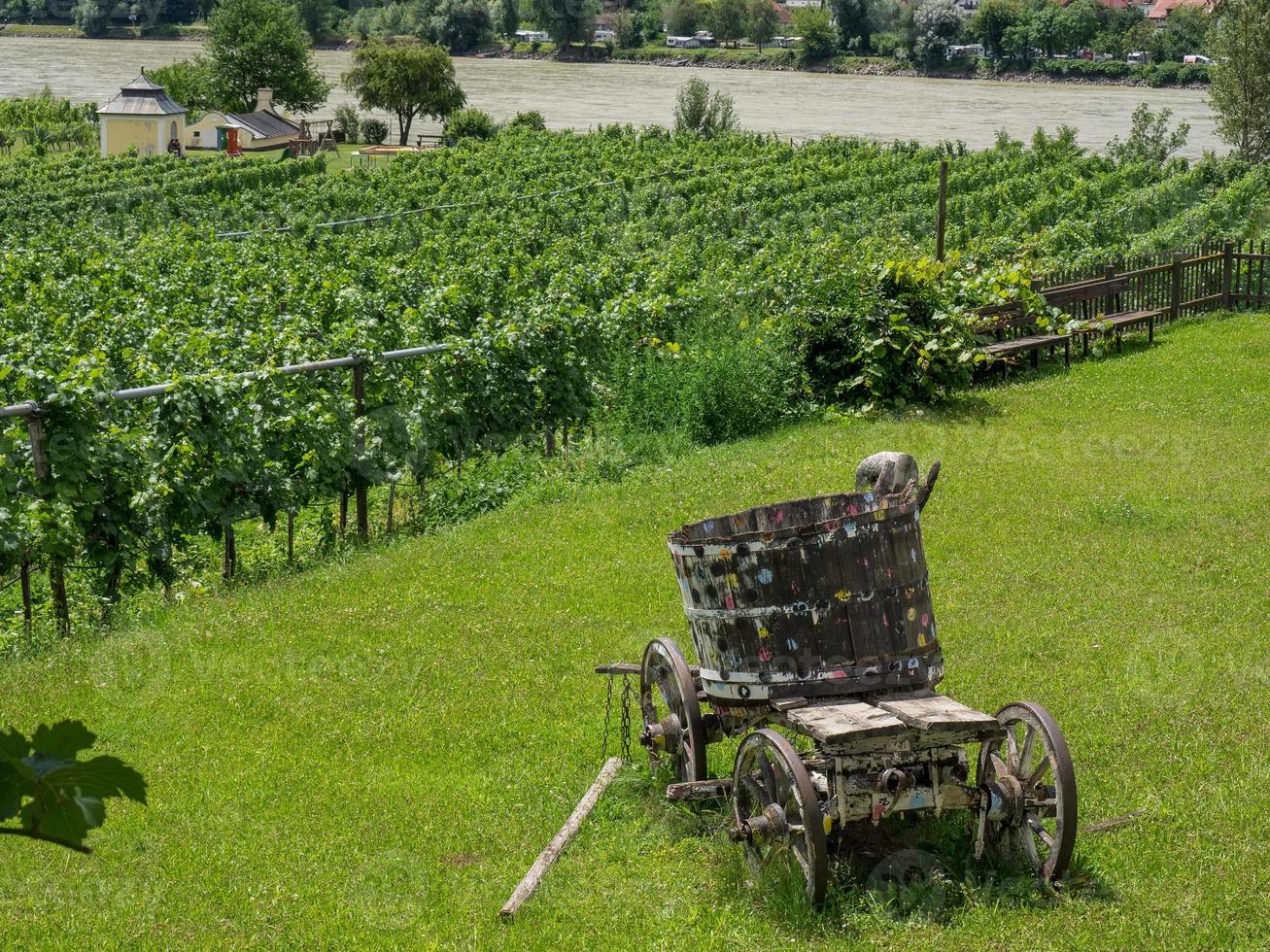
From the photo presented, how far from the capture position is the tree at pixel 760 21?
163625 mm

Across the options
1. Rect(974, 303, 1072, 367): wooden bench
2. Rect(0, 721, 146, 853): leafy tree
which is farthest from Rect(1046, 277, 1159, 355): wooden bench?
Rect(0, 721, 146, 853): leafy tree

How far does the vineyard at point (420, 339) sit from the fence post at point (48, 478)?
5 cm

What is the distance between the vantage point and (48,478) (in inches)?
390

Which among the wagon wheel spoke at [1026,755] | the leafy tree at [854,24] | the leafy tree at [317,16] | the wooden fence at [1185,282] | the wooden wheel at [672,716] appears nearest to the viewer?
the wagon wheel spoke at [1026,755]

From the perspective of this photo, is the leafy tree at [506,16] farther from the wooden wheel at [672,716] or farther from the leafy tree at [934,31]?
the wooden wheel at [672,716]

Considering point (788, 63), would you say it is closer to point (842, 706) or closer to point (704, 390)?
point (704, 390)

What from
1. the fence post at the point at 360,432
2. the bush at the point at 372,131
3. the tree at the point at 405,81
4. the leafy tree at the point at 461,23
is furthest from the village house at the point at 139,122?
the leafy tree at the point at 461,23

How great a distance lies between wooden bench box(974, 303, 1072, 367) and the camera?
60.0 ft

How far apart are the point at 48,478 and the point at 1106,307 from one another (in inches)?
630

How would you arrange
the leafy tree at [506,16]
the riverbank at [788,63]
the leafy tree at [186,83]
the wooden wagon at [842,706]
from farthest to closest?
the leafy tree at [506,16]
the riverbank at [788,63]
the leafy tree at [186,83]
the wooden wagon at [842,706]

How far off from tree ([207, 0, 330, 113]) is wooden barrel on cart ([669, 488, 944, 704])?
87.0 m

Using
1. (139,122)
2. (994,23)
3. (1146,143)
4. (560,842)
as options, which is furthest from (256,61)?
(560,842)

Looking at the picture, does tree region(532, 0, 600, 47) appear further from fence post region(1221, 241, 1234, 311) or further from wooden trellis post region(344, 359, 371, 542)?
wooden trellis post region(344, 359, 371, 542)

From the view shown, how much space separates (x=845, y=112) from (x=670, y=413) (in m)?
90.0
